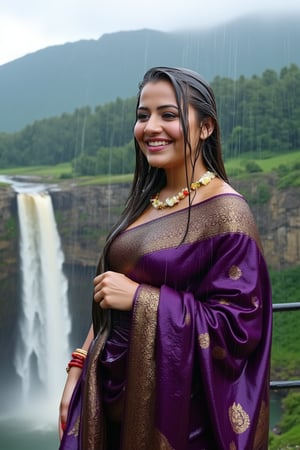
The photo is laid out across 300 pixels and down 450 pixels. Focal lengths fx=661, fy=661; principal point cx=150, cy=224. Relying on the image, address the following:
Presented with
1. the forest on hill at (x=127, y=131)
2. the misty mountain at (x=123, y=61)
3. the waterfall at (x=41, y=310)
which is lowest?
the waterfall at (x=41, y=310)

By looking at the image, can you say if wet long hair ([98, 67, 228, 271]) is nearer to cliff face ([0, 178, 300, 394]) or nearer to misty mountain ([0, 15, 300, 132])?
cliff face ([0, 178, 300, 394])

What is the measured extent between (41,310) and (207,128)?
641 inches

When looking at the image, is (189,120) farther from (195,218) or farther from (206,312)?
(206,312)

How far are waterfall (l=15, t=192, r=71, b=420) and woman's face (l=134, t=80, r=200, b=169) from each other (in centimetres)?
1525

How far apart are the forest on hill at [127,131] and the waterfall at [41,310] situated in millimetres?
4497

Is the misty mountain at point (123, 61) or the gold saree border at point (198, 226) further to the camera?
the misty mountain at point (123, 61)

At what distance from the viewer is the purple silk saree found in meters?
1.10

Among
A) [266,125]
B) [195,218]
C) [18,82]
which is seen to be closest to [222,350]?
[195,218]

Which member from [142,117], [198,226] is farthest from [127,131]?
[198,226]

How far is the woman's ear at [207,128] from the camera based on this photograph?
1.24 m

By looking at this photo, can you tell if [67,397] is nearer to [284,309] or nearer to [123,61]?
[284,309]

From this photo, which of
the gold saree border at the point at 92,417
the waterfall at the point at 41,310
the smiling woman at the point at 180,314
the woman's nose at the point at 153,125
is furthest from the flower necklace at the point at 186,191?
the waterfall at the point at 41,310

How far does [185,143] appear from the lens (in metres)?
1.21

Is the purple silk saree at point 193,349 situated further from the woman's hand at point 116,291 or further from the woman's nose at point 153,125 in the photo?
the woman's nose at point 153,125
